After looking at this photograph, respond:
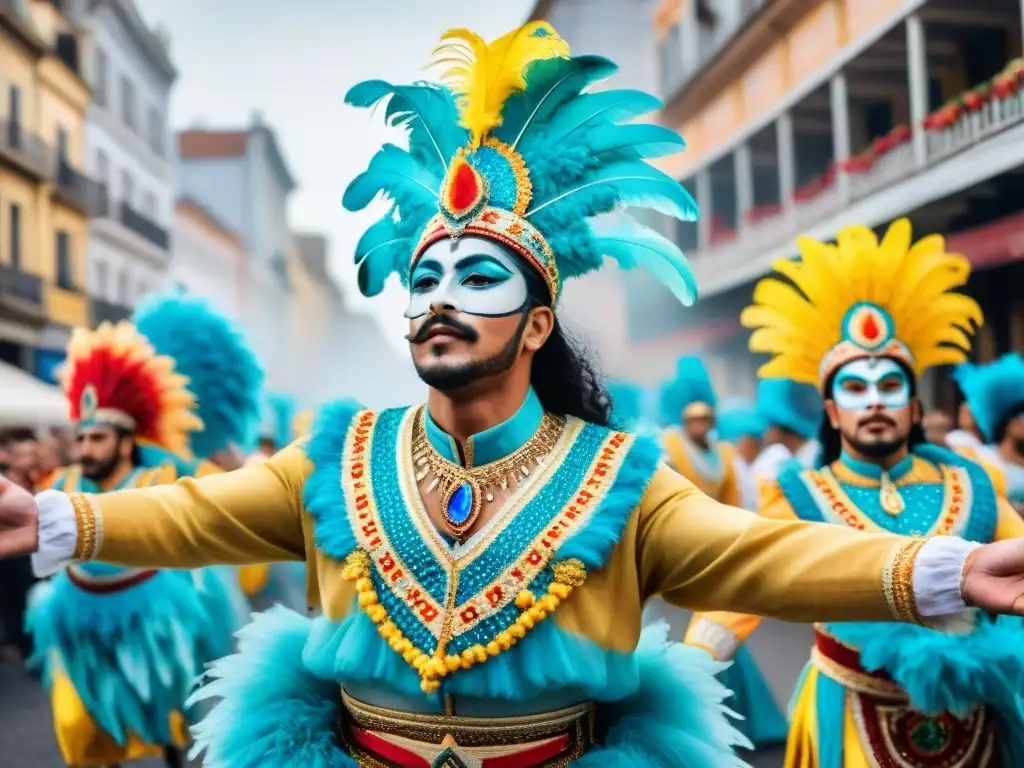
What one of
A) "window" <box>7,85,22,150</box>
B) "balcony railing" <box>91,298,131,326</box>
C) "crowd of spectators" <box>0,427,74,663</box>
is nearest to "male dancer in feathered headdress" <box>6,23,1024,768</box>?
"crowd of spectators" <box>0,427,74,663</box>

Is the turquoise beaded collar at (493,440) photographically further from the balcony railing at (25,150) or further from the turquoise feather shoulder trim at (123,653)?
the balcony railing at (25,150)

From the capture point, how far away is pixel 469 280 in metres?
2.73

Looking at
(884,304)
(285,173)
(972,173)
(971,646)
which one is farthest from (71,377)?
(285,173)

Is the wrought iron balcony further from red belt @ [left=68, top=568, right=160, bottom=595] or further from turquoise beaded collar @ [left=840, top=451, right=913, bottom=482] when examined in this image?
turquoise beaded collar @ [left=840, top=451, right=913, bottom=482]

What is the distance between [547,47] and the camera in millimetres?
2838

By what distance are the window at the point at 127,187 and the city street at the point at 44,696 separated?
71.2ft

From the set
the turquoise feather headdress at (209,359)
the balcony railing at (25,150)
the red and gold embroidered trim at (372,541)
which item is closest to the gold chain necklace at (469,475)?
the red and gold embroidered trim at (372,541)

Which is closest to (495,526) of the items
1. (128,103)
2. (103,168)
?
(103,168)

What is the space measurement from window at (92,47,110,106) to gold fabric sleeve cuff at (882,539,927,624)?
26884mm

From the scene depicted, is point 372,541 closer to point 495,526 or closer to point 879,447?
point 495,526

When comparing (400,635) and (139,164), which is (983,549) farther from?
(139,164)

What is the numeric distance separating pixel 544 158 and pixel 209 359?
4.39 metres

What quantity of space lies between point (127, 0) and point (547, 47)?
2859 cm

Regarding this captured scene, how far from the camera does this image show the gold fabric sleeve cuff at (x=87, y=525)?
257 centimetres
